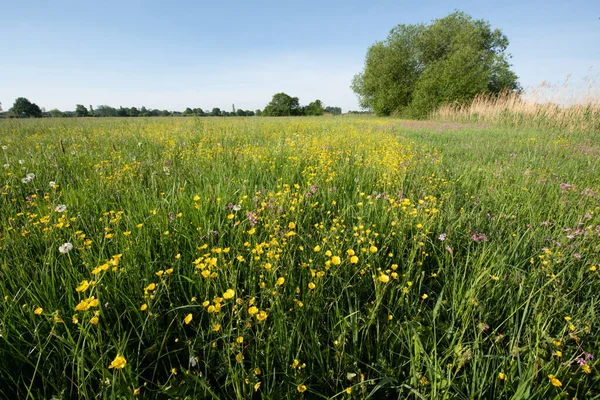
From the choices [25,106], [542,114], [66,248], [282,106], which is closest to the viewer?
[66,248]

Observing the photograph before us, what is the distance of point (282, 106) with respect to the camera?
76.6 meters

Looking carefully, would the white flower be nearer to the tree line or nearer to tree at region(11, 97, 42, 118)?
the tree line

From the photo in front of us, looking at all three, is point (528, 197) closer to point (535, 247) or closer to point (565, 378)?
point (535, 247)

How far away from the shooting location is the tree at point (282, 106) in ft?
245

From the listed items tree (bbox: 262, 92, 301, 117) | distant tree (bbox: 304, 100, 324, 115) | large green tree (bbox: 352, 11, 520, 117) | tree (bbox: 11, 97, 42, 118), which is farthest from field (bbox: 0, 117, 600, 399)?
tree (bbox: 262, 92, 301, 117)

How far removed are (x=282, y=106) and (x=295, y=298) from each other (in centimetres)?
8089

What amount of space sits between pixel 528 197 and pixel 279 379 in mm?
3203

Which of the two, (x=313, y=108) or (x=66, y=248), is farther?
(x=313, y=108)

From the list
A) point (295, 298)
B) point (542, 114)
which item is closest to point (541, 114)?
point (542, 114)

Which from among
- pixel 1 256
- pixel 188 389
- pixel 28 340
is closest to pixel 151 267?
pixel 28 340

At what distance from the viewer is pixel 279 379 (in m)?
1.08

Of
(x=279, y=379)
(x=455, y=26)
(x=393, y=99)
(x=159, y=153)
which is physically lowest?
(x=279, y=379)

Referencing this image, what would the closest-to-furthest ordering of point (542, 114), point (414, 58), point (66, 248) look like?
point (66, 248) → point (542, 114) → point (414, 58)

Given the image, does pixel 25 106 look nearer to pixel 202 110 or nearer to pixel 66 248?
pixel 202 110
